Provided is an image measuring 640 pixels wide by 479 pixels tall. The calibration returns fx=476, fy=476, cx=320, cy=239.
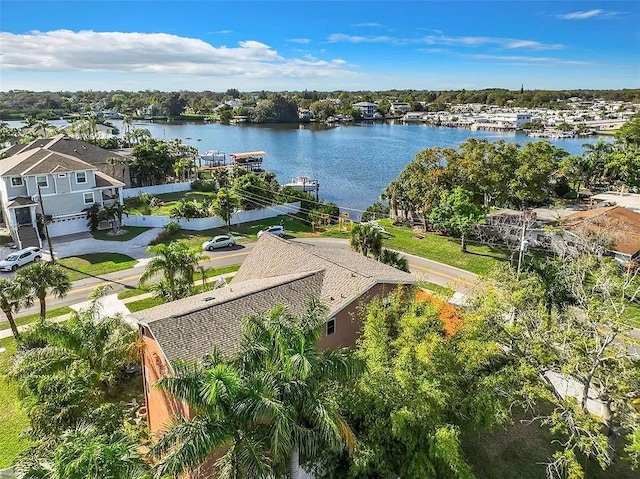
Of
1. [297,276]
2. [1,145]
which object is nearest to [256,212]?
[297,276]

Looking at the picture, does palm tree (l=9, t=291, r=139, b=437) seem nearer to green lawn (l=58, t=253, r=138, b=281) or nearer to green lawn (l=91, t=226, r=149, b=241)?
green lawn (l=58, t=253, r=138, b=281)

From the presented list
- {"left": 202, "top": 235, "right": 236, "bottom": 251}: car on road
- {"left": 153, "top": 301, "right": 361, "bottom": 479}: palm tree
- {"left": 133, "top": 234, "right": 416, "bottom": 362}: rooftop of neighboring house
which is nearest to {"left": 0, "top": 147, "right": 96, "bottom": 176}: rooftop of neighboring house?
{"left": 202, "top": 235, "right": 236, "bottom": 251}: car on road

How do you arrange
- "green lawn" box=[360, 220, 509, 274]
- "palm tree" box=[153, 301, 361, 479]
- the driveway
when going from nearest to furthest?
1. "palm tree" box=[153, 301, 361, 479]
2. "green lawn" box=[360, 220, 509, 274]
3. the driveway

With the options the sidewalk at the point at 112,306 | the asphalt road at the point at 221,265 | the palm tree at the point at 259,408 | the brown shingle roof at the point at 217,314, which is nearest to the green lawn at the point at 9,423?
the sidewalk at the point at 112,306

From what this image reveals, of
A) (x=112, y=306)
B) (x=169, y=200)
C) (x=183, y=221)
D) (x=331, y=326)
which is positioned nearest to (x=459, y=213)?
(x=331, y=326)

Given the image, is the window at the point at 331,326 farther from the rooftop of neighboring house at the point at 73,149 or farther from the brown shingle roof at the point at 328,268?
the rooftop of neighboring house at the point at 73,149

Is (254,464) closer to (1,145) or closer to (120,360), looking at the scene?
(120,360)
